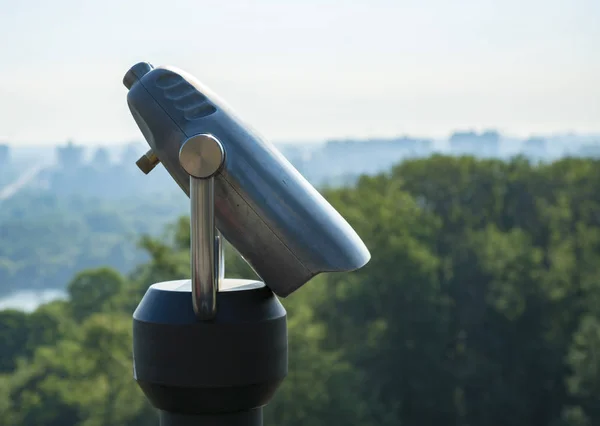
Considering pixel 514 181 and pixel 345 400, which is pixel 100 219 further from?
pixel 345 400

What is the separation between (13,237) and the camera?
97.5m

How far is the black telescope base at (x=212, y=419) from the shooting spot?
2.89m

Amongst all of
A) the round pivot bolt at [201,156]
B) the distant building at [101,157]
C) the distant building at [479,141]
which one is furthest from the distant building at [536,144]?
the round pivot bolt at [201,156]

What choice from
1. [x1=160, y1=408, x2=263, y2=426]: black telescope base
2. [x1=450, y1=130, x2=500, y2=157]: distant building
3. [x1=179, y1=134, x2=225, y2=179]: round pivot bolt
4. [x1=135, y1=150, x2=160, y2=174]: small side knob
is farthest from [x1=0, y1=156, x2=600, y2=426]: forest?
[x1=450, y1=130, x2=500, y2=157]: distant building

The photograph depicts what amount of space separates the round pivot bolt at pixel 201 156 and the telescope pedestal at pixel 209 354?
0.37 m

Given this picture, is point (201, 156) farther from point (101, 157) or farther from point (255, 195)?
point (101, 157)

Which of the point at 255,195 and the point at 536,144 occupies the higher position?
the point at 255,195

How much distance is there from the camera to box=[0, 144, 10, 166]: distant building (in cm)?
12066

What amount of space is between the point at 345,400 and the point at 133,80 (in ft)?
79.1

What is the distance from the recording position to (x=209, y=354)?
2.80 metres

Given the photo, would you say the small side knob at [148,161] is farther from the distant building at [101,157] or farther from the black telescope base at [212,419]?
the distant building at [101,157]

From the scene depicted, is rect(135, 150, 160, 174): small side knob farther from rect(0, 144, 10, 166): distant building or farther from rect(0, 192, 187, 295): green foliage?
rect(0, 144, 10, 166): distant building

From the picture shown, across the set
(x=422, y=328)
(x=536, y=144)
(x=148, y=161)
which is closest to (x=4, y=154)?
(x=536, y=144)

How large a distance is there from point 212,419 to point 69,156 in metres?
142
